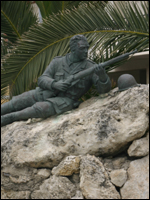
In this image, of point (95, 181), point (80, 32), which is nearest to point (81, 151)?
point (95, 181)

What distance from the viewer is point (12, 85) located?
21.0 feet

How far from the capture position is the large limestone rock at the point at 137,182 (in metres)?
3.13

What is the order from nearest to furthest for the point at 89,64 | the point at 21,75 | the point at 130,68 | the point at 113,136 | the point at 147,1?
the point at 113,136
the point at 89,64
the point at 147,1
the point at 21,75
the point at 130,68

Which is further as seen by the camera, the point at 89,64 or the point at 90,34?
the point at 90,34

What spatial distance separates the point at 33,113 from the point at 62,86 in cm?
61

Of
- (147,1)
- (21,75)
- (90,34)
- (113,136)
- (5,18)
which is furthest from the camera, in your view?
(5,18)

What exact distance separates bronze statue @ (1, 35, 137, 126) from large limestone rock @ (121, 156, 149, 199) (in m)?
1.25

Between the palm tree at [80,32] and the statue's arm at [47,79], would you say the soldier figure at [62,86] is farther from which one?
the palm tree at [80,32]

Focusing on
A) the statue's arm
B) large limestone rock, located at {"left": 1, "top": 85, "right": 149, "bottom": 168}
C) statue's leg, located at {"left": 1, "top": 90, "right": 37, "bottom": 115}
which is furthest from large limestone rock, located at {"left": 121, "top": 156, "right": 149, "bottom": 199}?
statue's leg, located at {"left": 1, "top": 90, "right": 37, "bottom": 115}

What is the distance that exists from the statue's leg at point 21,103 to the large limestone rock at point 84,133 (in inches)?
20.7

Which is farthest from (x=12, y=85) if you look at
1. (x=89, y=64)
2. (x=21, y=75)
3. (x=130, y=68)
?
(x=130, y=68)

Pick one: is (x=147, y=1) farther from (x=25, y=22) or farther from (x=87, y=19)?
(x=25, y=22)

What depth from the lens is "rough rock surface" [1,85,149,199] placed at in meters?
3.29

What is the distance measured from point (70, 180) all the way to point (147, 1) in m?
3.51
